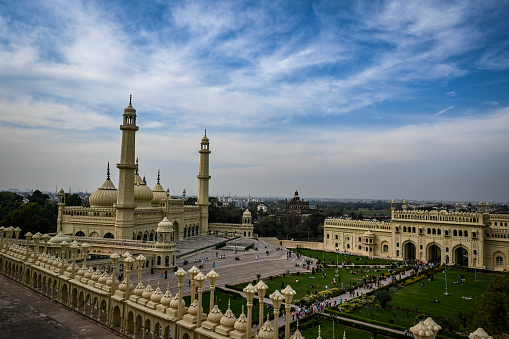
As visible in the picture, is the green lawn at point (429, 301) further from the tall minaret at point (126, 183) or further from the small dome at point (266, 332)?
the tall minaret at point (126, 183)

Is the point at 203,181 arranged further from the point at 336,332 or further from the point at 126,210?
the point at 336,332

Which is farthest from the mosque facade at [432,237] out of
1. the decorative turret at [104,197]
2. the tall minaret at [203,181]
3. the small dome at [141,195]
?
the decorative turret at [104,197]

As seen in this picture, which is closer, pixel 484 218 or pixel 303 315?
pixel 303 315

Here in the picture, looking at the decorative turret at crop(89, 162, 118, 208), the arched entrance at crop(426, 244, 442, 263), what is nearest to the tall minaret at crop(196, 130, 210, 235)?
the decorative turret at crop(89, 162, 118, 208)

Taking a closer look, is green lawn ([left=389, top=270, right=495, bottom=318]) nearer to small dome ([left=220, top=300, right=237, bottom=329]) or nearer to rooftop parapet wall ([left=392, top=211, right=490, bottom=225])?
rooftop parapet wall ([left=392, top=211, right=490, bottom=225])

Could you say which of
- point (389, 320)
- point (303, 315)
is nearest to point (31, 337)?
point (303, 315)

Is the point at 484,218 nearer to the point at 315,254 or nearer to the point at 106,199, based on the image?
the point at 315,254

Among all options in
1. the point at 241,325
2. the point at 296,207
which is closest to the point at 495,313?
the point at 241,325
